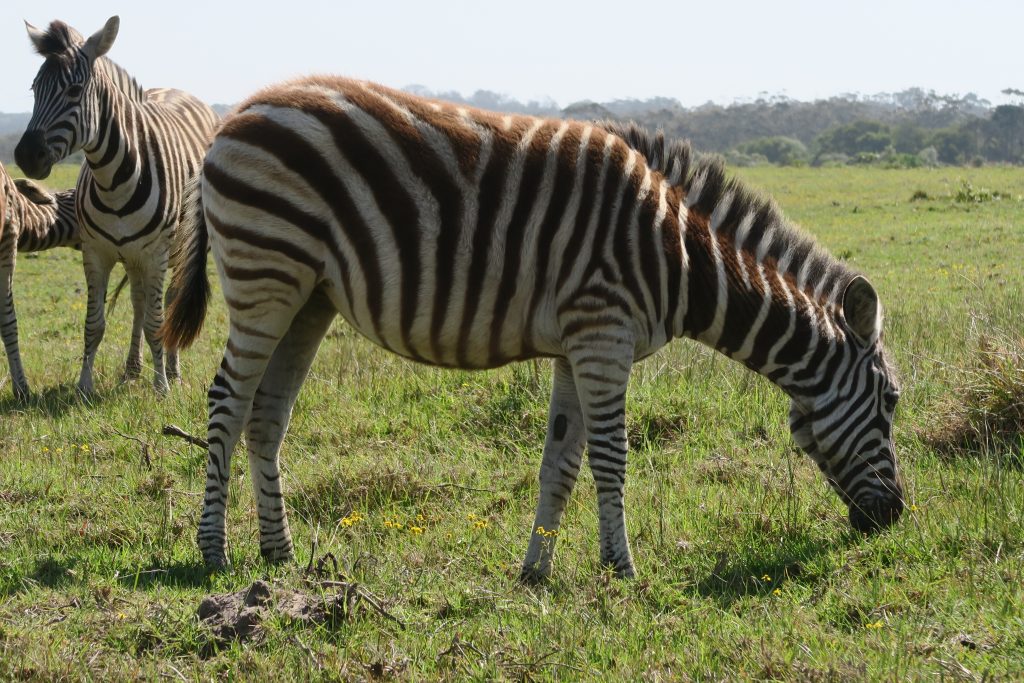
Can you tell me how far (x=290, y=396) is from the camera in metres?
5.99

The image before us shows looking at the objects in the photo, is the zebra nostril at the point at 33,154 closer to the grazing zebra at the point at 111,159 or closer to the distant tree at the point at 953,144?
the grazing zebra at the point at 111,159

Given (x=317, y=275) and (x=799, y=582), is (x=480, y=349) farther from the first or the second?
(x=799, y=582)

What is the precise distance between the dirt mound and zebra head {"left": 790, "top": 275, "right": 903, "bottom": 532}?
2.69 meters

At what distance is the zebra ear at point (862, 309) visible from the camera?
5574mm

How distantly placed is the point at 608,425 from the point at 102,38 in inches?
262

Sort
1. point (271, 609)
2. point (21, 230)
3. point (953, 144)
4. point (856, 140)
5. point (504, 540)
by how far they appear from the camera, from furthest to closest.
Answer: point (856, 140)
point (953, 144)
point (21, 230)
point (504, 540)
point (271, 609)

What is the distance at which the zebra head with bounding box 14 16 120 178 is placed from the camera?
8.79 m

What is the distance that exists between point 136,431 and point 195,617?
12.4ft

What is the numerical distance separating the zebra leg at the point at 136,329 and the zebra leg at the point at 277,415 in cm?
516

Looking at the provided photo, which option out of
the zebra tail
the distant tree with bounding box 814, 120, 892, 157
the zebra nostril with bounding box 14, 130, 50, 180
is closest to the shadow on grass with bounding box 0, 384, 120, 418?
the zebra nostril with bounding box 14, 130, 50, 180

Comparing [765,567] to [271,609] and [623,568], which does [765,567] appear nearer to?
[623,568]

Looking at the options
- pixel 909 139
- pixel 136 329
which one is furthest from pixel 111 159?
pixel 909 139

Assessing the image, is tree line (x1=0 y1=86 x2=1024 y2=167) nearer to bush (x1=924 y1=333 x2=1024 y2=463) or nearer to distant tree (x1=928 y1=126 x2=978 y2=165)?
distant tree (x1=928 y1=126 x2=978 y2=165)

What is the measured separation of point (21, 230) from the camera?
1141cm
